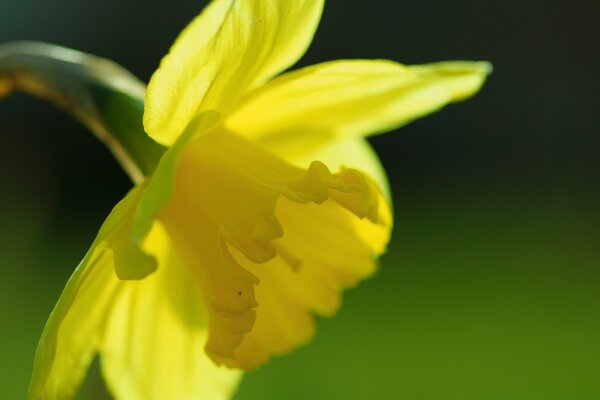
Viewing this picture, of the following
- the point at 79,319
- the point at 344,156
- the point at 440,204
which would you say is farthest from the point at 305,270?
the point at 440,204

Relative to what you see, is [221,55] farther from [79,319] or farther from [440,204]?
[440,204]

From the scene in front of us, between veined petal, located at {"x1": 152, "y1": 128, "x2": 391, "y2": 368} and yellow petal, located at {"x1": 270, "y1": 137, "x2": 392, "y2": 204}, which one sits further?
yellow petal, located at {"x1": 270, "y1": 137, "x2": 392, "y2": 204}

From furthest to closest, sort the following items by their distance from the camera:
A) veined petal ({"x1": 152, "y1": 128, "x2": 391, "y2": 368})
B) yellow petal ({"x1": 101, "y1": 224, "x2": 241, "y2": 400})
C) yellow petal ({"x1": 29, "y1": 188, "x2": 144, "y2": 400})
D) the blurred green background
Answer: the blurred green background → yellow petal ({"x1": 101, "y1": 224, "x2": 241, "y2": 400}) → veined petal ({"x1": 152, "y1": 128, "x2": 391, "y2": 368}) → yellow petal ({"x1": 29, "y1": 188, "x2": 144, "y2": 400})

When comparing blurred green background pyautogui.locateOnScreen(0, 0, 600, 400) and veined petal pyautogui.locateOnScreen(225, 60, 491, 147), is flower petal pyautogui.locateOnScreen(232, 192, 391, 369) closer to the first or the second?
veined petal pyautogui.locateOnScreen(225, 60, 491, 147)

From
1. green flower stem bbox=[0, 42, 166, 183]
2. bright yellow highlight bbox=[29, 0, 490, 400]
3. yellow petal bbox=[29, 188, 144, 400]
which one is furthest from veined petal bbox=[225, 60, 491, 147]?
yellow petal bbox=[29, 188, 144, 400]

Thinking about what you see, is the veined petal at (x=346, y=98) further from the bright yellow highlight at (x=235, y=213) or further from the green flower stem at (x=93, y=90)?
the green flower stem at (x=93, y=90)

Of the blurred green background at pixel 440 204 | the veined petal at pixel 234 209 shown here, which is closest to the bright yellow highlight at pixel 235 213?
the veined petal at pixel 234 209

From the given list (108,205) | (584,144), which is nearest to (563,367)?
(108,205)
